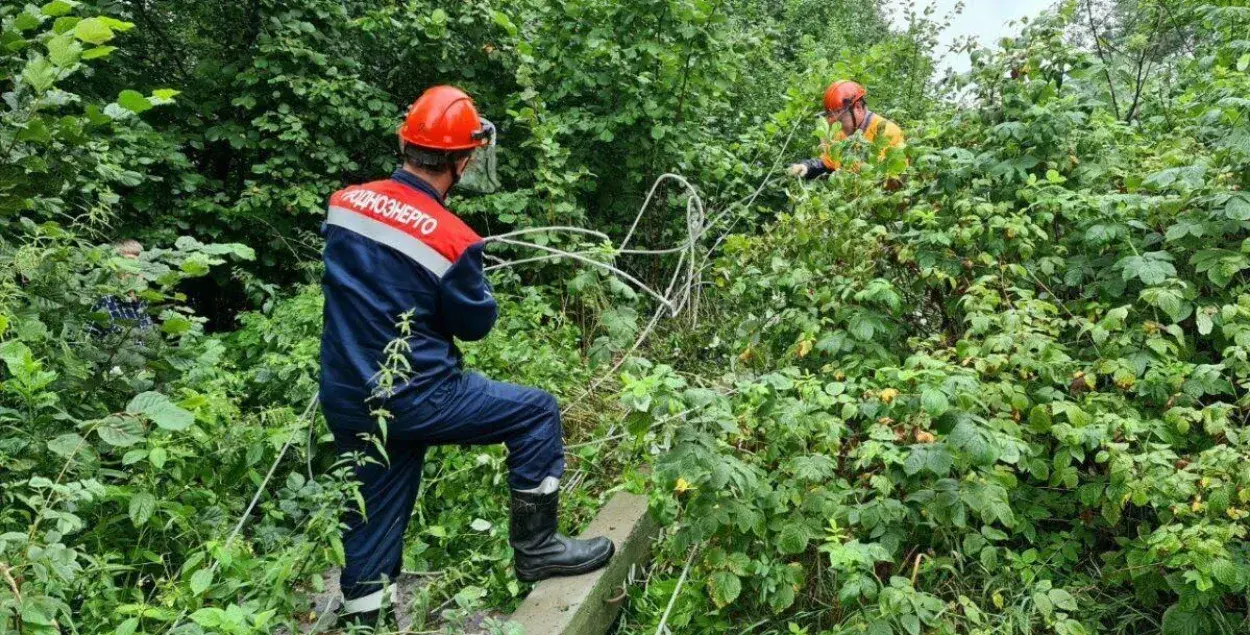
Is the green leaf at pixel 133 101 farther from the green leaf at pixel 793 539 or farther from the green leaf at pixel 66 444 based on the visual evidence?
the green leaf at pixel 793 539

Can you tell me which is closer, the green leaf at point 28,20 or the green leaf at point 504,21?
the green leaf at point 28,20

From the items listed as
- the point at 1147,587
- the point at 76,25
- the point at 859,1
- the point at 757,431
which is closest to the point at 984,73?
the point at 757,431

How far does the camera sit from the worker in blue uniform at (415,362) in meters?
2.65

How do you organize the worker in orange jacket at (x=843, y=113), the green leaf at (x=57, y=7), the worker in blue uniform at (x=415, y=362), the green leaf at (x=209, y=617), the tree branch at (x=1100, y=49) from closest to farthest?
the green leaf at (x=209, y=617) → the green leaf at (x=57, y=7) → the worker in blue uniform at (x=415, y=362) → the tree branch at (x=1100, y=49) → the worker in orange jacket at (x=843, y=113)

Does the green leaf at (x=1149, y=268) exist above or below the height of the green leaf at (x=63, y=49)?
above

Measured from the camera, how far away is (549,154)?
5.00 metres

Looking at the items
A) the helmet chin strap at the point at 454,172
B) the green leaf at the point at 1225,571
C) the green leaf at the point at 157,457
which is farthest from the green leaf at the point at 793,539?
the green leaf at the point at 157,457

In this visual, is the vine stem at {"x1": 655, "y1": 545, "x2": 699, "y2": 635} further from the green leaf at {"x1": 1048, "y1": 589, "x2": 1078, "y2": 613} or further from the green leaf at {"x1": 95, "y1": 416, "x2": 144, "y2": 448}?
the green leaf at {"x1": 95, "y1": 416, "x2": 144, "y2": 448}

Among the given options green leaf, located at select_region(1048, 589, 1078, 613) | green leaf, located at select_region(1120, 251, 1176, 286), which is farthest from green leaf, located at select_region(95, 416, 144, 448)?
green leaf, located at select_region(1120, 251, 1176, 286)

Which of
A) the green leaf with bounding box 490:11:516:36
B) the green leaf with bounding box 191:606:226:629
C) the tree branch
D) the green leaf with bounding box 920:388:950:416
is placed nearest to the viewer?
the green leaf with bounding box 191:606:226:629

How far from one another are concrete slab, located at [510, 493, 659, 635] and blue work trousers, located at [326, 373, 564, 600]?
411 mm

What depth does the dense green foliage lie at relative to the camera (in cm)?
246

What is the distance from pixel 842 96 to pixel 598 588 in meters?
3.57

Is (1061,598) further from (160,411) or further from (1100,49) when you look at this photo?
(1100,49)
